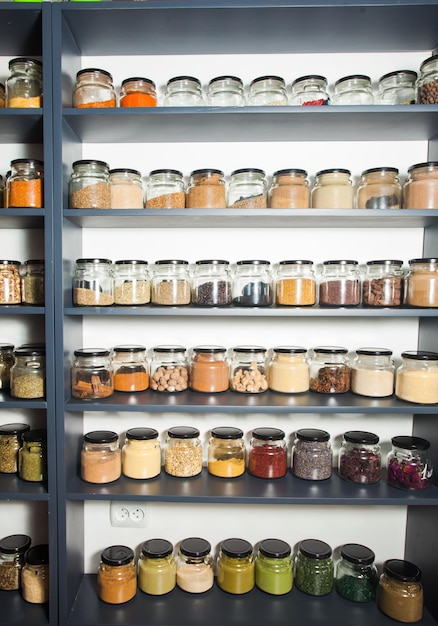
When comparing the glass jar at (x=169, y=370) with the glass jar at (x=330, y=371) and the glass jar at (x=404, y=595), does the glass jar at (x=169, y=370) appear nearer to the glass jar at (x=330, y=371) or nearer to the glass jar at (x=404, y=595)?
the glass jar at (x=330, y=371)

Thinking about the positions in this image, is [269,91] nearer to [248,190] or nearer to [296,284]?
[248,190]

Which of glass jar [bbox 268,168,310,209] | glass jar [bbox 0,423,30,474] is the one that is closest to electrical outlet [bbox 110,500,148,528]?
glass jar [bbox 0,423,30,474]

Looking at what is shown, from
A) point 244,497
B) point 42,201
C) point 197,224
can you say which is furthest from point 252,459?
Answer: point 42,201

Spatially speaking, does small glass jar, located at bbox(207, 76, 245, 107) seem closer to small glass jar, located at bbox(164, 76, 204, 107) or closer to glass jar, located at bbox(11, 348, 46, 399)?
small glass jar, located at bbox(164, 76, 204, 107)

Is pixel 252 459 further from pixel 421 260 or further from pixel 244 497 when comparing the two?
pixel 421 260

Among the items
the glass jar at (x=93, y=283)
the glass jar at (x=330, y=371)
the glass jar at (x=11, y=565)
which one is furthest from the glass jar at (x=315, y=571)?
the glass jar at (x=93, y=283)

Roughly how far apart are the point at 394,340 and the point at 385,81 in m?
0.91

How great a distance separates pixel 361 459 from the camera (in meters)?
1.51

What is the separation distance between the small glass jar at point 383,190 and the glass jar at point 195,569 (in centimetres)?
132

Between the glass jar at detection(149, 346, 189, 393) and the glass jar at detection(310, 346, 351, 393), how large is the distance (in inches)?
18.0

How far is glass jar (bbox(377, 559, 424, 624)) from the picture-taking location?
4.69 feet

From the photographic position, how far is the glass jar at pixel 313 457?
1.51 metres

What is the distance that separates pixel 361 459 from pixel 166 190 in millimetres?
1144

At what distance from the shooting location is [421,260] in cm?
141
